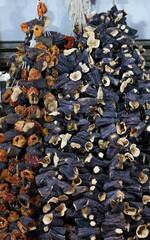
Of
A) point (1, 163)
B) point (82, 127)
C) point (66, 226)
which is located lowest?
point (66, 226)

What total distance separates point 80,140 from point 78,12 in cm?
56

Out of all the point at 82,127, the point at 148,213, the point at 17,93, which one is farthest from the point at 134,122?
the point at 17,93

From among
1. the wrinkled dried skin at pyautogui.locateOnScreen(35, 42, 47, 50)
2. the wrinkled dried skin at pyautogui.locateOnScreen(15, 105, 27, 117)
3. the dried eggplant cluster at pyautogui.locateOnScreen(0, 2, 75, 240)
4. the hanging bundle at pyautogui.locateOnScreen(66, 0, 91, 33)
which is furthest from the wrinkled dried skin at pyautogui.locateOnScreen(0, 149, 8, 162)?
the hanging bundle at pyautogui.locateOnScreen(66, 0, 91, 33)

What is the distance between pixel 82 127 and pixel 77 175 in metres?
0.16

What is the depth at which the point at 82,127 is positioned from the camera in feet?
3.57

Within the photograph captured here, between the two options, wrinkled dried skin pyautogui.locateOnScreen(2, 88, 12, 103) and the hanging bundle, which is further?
the hanging bundle

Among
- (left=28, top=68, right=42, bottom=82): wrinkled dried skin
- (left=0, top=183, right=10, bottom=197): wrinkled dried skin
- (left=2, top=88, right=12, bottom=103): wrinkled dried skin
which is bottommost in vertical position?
(left=0, top=183, right=10, bottom=197): wrinkled dried skin

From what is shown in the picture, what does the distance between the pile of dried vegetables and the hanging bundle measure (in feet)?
0.26

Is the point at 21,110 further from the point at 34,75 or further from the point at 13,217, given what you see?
the point at 13,217

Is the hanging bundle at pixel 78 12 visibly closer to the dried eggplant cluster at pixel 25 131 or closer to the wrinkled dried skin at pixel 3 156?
the dried eggplant cluster at pixel 25 131

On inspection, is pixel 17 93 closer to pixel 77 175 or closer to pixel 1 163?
pixel 1 163

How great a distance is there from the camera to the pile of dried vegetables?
98cm

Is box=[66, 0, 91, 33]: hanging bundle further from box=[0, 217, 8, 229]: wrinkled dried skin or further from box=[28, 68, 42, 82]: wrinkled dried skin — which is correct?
box=[0, 217, 8, 229]: wrinkled dried skin

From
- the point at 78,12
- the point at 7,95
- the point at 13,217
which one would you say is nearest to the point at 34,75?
the point at 7,95
